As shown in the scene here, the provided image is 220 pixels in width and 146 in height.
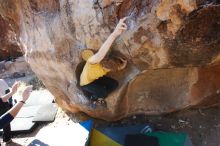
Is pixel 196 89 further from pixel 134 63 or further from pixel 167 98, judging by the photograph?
pixel 134 63

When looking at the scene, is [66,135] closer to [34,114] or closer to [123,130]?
[123,130]

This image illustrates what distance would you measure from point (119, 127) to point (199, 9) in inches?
84.5

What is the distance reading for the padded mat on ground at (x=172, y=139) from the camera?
494cm

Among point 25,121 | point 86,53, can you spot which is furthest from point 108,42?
point 25,121

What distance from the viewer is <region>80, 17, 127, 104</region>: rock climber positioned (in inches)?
166

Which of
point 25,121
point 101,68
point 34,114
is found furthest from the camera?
point 34,114

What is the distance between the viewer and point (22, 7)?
5.35 meters

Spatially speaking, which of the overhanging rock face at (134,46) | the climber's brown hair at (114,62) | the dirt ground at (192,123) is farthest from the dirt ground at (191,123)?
the climber's brown hair at (114,62)

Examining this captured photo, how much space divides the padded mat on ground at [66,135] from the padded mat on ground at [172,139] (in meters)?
0.85

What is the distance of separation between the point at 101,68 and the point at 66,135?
4.27ft

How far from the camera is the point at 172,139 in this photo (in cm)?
498

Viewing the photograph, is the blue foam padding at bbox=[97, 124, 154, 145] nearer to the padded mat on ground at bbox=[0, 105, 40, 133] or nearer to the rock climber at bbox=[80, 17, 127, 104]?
the rock climber at bbox=[80, 17, 127, 104]

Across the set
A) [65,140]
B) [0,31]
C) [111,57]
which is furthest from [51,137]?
[0,31]

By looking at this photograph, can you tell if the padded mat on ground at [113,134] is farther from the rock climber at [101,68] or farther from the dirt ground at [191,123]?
the rock climber at [101,68]
